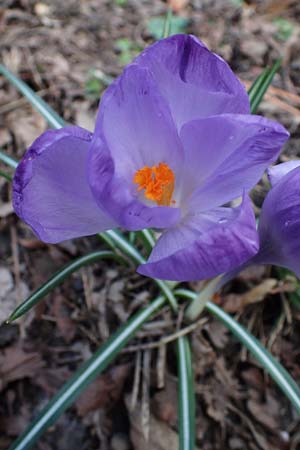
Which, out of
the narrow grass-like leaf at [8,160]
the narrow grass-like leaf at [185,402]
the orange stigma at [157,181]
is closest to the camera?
the orange stigma at [157,181]

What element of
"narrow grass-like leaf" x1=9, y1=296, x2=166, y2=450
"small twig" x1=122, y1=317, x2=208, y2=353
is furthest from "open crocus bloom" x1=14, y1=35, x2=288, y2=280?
"small twig" x1=122, y1=317, x2=208, y2=353

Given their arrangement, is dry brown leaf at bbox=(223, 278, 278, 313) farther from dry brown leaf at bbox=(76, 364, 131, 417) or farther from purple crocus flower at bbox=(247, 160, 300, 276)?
purple crocus flower at bbox=(247, 160, 300, 276)

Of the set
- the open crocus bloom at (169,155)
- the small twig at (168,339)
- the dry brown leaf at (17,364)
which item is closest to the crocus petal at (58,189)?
the open crocus bloom at (169,155)

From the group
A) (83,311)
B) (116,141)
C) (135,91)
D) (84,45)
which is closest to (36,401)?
(83,311)

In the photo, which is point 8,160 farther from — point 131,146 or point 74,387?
point 74,387

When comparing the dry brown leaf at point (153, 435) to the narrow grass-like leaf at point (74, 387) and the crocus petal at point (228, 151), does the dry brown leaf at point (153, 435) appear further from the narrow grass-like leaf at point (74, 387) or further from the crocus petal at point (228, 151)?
the crocus petal at point (228, 151)

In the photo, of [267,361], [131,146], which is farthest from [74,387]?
[131,146]
